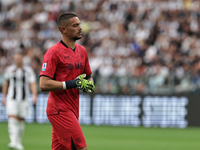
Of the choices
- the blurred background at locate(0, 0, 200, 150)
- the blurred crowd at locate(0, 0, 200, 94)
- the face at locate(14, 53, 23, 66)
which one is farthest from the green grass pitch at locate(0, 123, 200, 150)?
the face at locate(14, 53, 23, 66)

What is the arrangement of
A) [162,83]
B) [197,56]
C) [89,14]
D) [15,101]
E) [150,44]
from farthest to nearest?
1. [89,14]
2. [150,44]
3. [197,56]
4. [162,83]
5. [15,101]

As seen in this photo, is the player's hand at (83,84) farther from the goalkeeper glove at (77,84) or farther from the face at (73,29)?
the face at (73,29)

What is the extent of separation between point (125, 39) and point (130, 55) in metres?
1.57

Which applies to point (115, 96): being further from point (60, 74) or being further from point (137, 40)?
point (60, 74)

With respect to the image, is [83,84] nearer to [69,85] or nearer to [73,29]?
[69,85]

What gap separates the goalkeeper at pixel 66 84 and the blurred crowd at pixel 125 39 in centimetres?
995

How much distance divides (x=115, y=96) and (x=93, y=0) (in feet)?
28.3

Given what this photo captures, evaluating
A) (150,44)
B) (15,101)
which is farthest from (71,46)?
(150,44)

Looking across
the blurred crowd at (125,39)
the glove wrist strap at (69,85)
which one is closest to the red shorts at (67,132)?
the glove wrist strap at (69,85)

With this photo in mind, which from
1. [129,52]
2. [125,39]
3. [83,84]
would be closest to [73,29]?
[83,84]

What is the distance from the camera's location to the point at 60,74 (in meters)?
5.28

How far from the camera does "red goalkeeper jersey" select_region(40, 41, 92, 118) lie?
5.16 meters

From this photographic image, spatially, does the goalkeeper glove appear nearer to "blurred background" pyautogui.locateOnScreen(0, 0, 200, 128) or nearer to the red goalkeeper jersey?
the red goalkeeper jersey

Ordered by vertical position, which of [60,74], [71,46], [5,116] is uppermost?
[71,46]
